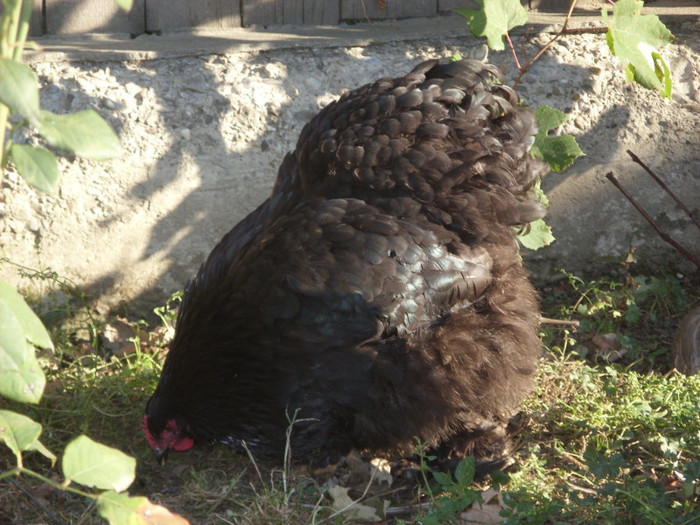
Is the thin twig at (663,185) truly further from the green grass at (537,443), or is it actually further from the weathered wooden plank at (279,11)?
the weathered wooden plank at (279,11)

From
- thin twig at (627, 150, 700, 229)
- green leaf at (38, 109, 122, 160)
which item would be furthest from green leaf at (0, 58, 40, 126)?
thin twig at (627, 150, 700, 229)

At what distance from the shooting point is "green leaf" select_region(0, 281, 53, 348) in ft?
4.00

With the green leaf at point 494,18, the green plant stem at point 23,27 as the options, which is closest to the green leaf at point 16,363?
the green plant stem at point 23,27

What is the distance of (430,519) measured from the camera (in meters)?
2.42

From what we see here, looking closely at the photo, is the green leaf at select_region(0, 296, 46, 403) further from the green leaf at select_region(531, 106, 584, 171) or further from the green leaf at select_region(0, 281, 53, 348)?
the green leaf at select_region(531, 106, 584, 171)

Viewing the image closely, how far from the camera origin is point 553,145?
3457 millimetres

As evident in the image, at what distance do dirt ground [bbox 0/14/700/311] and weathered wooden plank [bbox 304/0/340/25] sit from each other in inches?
5.1

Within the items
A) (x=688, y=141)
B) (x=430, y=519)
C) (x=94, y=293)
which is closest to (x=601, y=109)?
(x=688, y=141)

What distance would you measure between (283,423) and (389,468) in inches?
22.1

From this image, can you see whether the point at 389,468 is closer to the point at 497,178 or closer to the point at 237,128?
the point at 497,178

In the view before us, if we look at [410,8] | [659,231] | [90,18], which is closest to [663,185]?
[659,231]

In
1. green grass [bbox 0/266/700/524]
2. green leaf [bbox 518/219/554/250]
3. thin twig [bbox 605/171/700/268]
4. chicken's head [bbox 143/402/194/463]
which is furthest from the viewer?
thin twig [bbox 605/171/700/268]

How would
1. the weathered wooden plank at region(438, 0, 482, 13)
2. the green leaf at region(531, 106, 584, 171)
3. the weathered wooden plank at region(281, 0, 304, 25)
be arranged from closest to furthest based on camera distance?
1. the green leaf at region(531, 106, 584, 171)
2. the weathered wooden plank at region(281, 0, 304, 25)
3. the weathered wooden plank at region(438, 0, 482, 13)

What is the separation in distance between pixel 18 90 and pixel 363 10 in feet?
11.2
